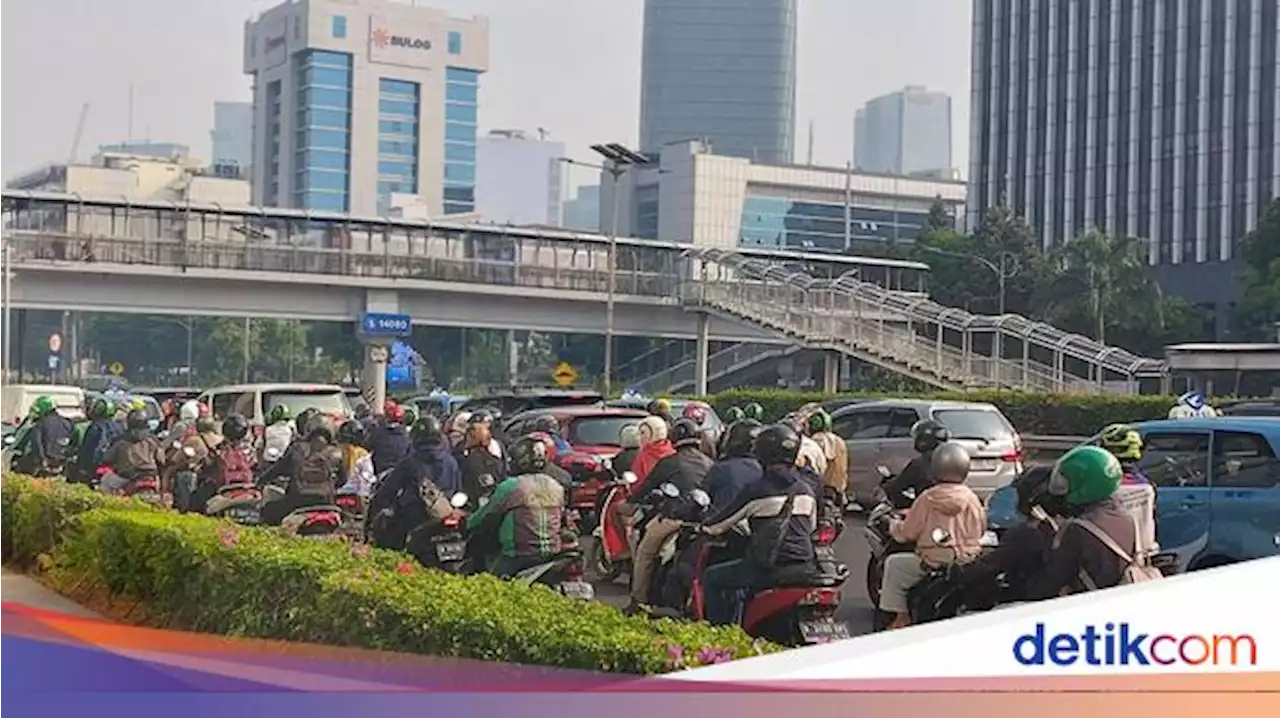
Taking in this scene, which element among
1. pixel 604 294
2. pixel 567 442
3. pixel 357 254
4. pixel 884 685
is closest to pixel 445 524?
pixel 604 294

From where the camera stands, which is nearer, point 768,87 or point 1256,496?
point 768,87

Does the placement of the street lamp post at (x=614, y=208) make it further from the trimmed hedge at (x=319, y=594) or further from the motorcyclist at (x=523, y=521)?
the trimmed hedge at (x=319, y=594)

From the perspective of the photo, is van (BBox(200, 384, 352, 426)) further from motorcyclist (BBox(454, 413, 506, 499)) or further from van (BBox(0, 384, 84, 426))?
motorcyclist (BBox(454, 413, 506, 499))

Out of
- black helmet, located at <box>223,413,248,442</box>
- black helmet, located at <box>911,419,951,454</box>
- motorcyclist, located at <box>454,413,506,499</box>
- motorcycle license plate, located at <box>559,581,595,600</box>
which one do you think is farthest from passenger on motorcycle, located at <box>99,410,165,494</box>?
black helmet, located at <box>911,419,951,454</box>

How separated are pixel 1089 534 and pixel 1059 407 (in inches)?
882

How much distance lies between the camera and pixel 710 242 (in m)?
6.33

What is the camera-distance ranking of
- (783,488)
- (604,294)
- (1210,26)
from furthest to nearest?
1. (1210,26)
2. (604,294)
3. (783,488)

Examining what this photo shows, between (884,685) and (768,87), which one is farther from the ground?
(768,87)

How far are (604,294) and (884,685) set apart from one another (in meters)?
3.57

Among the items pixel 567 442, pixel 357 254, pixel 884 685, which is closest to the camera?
pixel 884 685

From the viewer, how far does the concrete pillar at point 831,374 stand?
20.3m

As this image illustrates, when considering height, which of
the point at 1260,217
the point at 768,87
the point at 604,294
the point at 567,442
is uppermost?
the point at 1260,217

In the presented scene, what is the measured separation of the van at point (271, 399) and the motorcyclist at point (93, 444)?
762mm

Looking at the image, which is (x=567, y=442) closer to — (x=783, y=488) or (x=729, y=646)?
(x=783, y=488)
